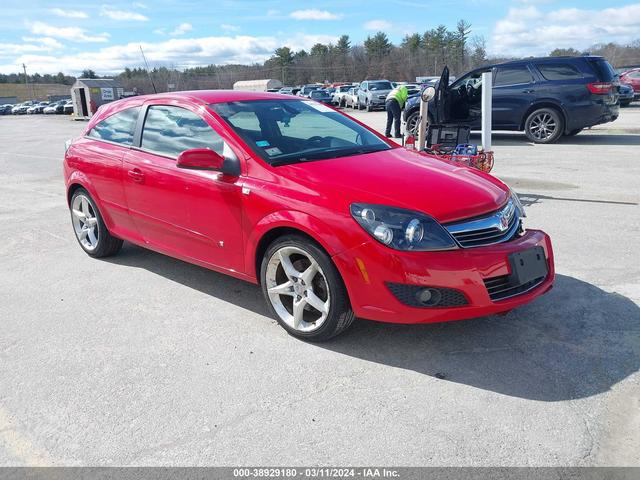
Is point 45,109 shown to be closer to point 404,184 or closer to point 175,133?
point 175,133

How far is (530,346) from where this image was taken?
348 cm

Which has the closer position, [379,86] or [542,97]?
[542,97]

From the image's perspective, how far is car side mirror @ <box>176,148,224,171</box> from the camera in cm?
378

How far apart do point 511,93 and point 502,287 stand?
11.0 m

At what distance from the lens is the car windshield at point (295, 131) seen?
13.1 feet

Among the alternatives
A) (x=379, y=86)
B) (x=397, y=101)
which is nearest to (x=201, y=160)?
(x=397, y=101)

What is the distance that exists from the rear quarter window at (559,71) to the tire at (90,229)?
1081 centimetres

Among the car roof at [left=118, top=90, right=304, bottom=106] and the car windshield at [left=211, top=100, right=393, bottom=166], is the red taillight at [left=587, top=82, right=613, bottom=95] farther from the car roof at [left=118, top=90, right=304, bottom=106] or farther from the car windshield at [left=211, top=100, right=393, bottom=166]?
the car roof at [left=118, top=90, right=304, bottom=106]

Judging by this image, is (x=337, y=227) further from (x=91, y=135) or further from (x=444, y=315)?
(x=91, y=135)

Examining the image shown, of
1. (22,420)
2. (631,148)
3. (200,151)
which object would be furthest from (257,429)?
(631,148)

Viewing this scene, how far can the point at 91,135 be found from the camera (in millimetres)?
5480

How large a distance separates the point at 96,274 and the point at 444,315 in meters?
3.46

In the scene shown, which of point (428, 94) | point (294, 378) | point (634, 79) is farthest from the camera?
point (634, 79)

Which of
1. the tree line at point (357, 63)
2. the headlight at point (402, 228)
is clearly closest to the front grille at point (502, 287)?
the headlight at point (402, 228)
